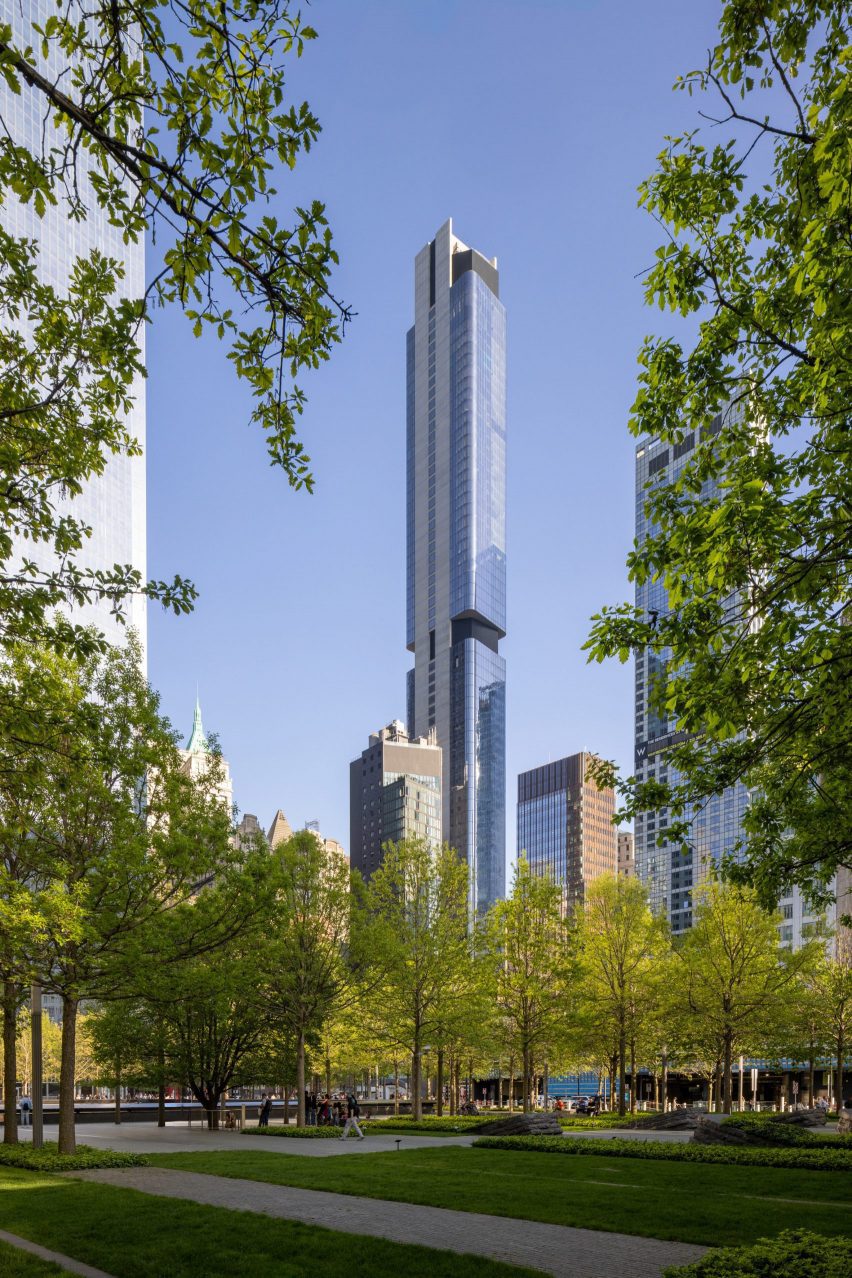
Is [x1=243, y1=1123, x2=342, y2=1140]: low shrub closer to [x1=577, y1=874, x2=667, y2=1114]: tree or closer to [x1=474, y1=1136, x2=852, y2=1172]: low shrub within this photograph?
[x1=474, y1=1136, x2=852, y2=1172]: low shrub

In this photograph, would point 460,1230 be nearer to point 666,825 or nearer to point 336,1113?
point 336,1113

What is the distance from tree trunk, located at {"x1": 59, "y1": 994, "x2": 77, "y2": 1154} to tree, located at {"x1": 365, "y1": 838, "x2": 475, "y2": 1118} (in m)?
15.3

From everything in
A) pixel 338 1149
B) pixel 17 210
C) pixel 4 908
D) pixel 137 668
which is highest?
pixel 17 210

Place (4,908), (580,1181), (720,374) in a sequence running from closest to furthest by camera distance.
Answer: (720,374), (4,908), (580,1181)

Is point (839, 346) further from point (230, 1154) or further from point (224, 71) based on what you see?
point (230, 1154)

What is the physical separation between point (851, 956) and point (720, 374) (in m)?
49.6

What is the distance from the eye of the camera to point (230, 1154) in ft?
83.8

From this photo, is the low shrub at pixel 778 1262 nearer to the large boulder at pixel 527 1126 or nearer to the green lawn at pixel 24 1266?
the green lawn at pixel 24 1266

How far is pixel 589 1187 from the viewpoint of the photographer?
18.0m

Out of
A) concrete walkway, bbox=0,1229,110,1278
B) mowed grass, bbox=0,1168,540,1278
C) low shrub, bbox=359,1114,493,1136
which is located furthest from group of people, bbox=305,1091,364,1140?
concrete walkway, bbox=0,1229,110,1278

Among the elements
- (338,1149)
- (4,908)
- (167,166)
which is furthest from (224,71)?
(338,1149)

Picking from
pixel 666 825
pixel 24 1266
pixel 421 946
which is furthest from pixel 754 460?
pixel 666 825

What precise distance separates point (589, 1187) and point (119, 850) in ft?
36.5

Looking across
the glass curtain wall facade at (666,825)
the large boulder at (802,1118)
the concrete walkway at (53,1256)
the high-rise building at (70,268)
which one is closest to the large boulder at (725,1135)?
the large boulder at (802,1118)
